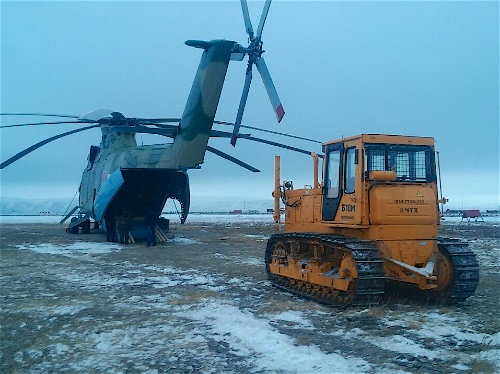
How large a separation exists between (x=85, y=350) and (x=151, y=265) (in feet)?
26.4

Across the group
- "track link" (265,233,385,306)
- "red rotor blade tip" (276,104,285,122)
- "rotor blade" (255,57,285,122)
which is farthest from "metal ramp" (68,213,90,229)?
"track link" (265,233,385,306)

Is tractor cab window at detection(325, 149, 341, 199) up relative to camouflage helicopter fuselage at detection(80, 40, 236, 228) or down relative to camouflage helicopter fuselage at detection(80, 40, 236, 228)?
down

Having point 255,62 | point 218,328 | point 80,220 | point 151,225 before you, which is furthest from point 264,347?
point 80,220

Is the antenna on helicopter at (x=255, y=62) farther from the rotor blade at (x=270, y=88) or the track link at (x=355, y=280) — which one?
the track link at (x=355, y=280)

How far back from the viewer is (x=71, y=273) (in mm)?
12508

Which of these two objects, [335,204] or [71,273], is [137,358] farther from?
[71,273]

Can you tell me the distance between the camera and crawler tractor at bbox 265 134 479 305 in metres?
8.37

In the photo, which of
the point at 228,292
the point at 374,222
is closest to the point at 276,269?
the point at 228,292

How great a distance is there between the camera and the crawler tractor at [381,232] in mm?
8367

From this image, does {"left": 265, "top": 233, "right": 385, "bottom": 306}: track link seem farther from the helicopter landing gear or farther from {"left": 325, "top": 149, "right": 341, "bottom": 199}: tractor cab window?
the helicopter landing gear

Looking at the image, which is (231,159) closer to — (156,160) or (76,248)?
(156,160)

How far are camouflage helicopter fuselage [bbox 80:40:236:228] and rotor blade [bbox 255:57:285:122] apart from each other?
56.7 inches

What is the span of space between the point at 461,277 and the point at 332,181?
9.48 feet

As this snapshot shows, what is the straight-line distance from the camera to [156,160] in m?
19.1
